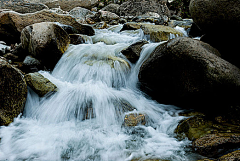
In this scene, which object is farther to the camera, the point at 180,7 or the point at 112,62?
the point at 180,7

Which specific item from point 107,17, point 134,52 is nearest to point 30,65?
point 134,52

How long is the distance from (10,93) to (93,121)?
1783 mm

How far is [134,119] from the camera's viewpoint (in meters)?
3.36

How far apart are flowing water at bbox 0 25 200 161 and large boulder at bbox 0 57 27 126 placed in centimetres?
20

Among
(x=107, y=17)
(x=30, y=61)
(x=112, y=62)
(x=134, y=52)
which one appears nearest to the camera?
(x=112, y=62)

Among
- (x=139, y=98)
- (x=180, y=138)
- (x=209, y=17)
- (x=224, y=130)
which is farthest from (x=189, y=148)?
(x=209, y=17)

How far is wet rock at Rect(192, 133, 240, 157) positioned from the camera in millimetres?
2281

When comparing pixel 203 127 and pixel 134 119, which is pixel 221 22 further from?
pixel 134 119

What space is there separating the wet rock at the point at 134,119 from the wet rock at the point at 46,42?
3783 millimetres

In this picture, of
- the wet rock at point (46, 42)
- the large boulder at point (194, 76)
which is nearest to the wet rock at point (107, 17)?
the wet rock at point (46, 42)

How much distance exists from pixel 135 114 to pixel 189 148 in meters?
1.30

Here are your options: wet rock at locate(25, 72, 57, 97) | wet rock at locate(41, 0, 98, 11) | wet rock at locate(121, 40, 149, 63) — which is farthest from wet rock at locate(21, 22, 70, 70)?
wet rock at locate(41, 0, 98, 11)

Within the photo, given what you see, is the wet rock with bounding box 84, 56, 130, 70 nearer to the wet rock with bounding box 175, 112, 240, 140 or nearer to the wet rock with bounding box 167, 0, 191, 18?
the wet rock with bounding box 175, 112, 240, 140

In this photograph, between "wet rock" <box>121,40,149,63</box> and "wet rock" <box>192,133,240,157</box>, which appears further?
"wet rock" <box>121,40,149,63</box>
